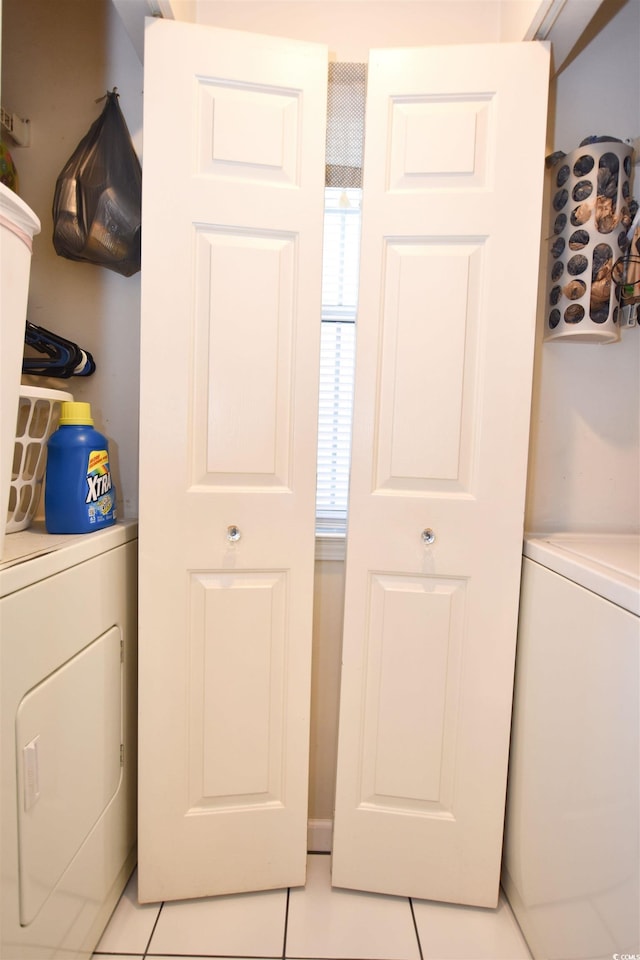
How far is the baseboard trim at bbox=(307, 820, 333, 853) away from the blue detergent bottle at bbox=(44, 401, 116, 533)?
3.67 feet

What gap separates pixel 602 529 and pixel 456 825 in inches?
36.4

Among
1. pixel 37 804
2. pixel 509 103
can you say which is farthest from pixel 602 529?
pixel 37 804

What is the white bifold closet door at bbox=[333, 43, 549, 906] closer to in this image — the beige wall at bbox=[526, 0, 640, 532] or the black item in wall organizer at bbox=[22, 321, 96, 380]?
the beige wall at bbox=[526, 0, 640, 532]

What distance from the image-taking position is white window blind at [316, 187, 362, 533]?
1471 millimetres

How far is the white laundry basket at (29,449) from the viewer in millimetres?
1066

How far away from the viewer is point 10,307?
0.80m

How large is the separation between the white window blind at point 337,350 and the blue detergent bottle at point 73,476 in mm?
668

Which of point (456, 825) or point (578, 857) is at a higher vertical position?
point (578, 857)

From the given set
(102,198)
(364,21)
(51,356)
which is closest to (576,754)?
(51,356)

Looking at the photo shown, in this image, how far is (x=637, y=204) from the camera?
4.17 feet

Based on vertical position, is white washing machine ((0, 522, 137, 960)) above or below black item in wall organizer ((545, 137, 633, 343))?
below

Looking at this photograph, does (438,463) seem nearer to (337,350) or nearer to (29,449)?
(337,350)

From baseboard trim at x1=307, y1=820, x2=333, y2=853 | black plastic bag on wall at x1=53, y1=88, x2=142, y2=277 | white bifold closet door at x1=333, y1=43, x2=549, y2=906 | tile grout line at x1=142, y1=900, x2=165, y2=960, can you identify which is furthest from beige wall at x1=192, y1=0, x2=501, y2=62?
tile grout line at x1=142, y1=900, x2=165, y2=960

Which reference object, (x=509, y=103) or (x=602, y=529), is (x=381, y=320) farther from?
(x=602, y=529)
